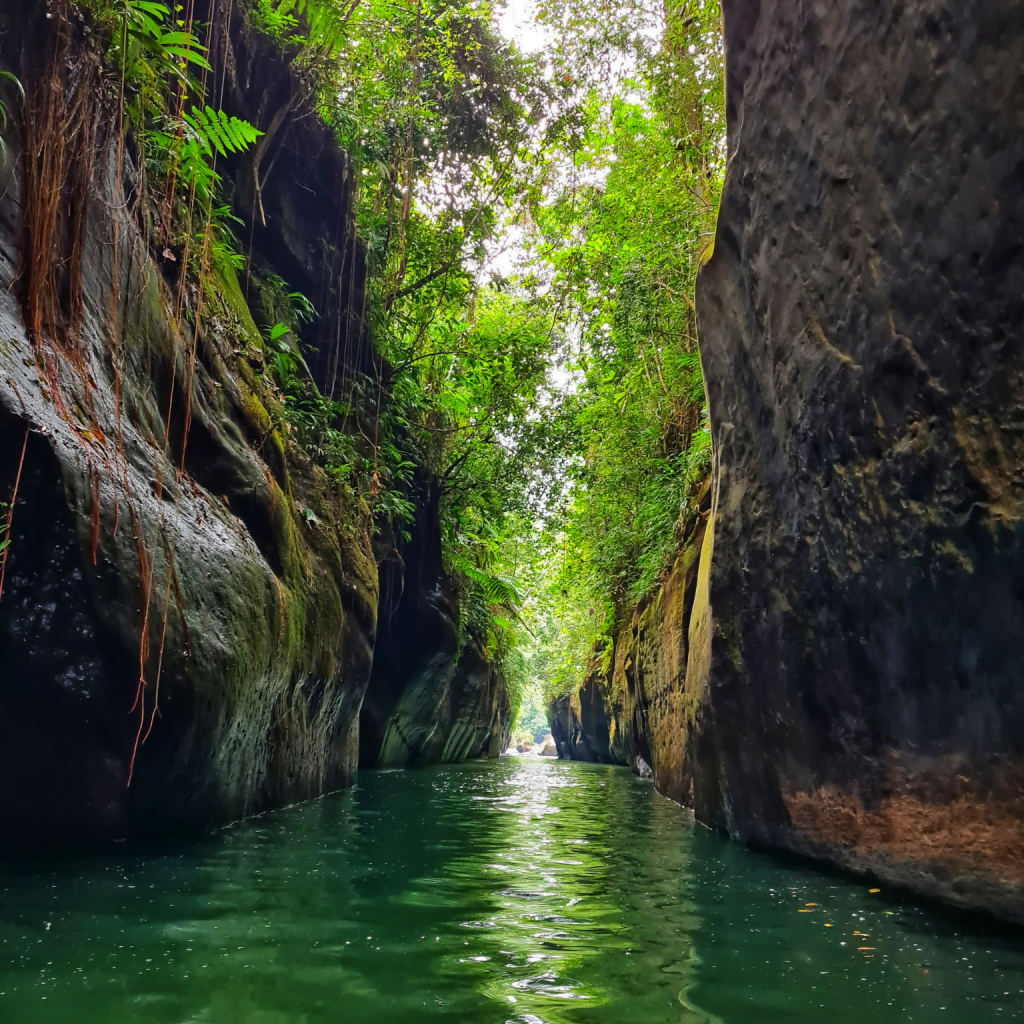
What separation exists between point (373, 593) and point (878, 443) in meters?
7.06

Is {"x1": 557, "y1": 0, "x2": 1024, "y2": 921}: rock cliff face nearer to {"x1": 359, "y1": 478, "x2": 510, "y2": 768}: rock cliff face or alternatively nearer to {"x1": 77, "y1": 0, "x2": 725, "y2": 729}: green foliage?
{"x1": 77, "y1": 0, "x2": 725, "y2": 729}: green foliage

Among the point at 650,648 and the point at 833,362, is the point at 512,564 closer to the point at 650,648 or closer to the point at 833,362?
the point at 650,648

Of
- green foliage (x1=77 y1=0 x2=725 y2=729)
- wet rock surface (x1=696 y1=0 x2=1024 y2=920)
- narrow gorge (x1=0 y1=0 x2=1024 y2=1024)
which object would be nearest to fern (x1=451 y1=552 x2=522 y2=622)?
green foliage (x1=77 y1=0 x2=725 y2=729)

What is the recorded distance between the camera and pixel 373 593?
32.2ft

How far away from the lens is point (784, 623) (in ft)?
16.4

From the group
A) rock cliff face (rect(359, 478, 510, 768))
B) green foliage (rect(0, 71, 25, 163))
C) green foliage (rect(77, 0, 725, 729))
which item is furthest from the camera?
rock cliff face (rect(359, 478, 510, 768))

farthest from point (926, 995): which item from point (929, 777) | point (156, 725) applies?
point (156, 725)

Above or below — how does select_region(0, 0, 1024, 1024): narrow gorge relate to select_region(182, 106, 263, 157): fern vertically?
below

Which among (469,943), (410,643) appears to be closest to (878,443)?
(469,943)

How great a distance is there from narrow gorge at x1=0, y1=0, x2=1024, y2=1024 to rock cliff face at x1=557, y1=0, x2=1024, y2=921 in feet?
0.07

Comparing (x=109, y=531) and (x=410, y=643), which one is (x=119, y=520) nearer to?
(x=109, y=531)

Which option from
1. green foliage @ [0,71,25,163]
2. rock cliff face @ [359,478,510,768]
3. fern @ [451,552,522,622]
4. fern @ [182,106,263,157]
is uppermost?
fern @ [182,106,263,157]

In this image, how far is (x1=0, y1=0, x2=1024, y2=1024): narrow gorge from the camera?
9.23 ft

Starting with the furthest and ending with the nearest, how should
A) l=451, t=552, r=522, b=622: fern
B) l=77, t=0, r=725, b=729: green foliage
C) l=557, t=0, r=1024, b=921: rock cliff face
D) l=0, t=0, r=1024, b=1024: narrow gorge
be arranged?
l=451, t=552, r=522, b=622: fern → l=77, t=0, r=725, b=729: green foliage → l=557, t=0, r=1024, b=921: rock cliff face → l=0, t=0, r=1024, b=1024: narrow gorge
